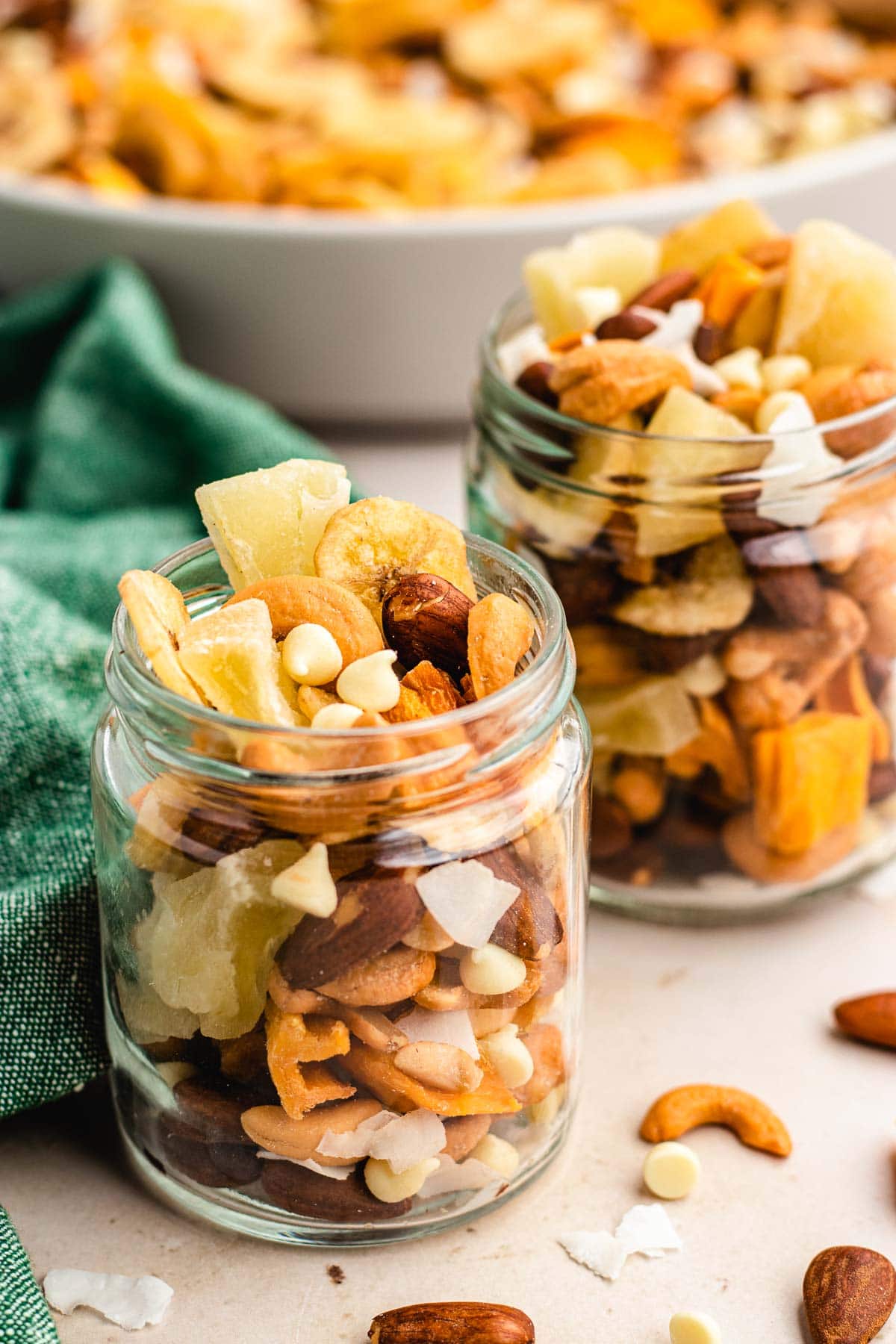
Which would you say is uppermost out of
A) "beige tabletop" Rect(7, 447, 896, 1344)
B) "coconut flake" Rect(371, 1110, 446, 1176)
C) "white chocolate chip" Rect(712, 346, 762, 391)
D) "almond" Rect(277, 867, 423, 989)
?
"white chocolate chip" Rect(712, 346, 762, 391)

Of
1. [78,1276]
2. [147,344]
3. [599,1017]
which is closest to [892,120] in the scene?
[147,344]

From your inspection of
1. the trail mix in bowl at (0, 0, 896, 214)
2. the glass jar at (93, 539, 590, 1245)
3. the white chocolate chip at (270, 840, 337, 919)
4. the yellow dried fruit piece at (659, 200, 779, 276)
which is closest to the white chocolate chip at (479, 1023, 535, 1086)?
the glass jar at (93, 539, 590, 1245)

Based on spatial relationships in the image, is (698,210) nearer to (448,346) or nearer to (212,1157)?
(448,346)

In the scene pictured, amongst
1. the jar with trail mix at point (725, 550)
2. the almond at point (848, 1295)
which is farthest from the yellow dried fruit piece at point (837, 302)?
the almond at point (848, 1295)

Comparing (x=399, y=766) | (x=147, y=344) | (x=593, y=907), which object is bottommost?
(x=593, y=907)

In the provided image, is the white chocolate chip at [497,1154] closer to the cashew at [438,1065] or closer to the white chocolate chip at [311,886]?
the cashew at [438,1065]

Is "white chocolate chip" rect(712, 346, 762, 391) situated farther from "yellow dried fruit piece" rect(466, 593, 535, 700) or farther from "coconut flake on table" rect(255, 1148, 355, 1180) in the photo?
"coconut flake on table" rect(255, 1148, 355, 1180)
